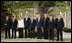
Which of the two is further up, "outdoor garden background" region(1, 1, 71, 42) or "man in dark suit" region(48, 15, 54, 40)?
"outdoor garden background" region(1, 1, 71, 42)

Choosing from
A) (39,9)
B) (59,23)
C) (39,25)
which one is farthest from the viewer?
(39,9)

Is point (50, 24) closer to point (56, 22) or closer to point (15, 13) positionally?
point (56, 22)

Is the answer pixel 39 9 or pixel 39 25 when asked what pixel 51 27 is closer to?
pixel 39 25

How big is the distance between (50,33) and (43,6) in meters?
1.40

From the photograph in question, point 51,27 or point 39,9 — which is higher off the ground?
point 39,9

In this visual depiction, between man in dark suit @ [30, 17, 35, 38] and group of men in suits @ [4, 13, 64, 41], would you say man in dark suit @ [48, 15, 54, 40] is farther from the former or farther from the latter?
man in dark suit @ [30, 17, 35, 38]

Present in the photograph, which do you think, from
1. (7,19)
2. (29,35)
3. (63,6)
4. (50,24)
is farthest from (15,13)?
(63,6)

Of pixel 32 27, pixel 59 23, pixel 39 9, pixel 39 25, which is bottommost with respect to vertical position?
pixel 32 27

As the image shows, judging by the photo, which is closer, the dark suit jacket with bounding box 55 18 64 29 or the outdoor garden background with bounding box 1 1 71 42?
the dark suit jacket with bounding box 55 18 64 29

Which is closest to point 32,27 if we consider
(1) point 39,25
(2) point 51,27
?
(1) point 39,25

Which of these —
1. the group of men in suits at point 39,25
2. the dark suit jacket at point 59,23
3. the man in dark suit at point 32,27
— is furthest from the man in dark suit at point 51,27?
the man in dark suit at point 32,27

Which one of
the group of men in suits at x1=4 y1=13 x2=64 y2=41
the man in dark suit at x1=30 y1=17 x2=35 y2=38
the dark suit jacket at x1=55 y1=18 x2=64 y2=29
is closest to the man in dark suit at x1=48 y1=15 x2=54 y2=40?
the group of men in suits at x1=4 y1=13 x2=64 y2=41

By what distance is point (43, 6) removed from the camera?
8656mm

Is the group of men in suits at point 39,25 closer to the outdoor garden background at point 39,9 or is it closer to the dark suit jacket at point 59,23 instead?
the dark suit jacket at point 59,23
